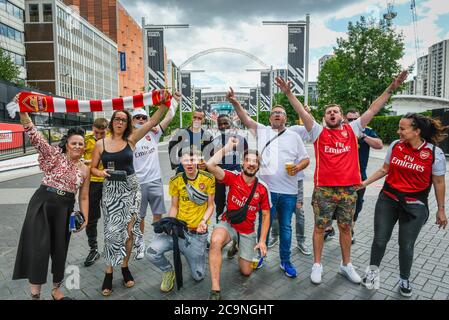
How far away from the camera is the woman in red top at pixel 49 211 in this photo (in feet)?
9.84

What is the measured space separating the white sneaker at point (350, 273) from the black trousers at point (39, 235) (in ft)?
10.9

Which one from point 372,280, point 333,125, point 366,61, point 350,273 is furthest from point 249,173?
point 366,61

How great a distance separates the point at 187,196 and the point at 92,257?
1.73 metres

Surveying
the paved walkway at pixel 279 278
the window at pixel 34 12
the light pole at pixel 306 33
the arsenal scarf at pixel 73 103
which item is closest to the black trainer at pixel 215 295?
the paved walkway at pixel 279 278

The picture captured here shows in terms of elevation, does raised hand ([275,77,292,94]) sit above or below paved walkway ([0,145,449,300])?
above

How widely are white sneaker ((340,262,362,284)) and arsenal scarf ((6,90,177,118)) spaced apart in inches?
118

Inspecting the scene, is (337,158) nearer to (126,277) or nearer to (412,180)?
(412,180)

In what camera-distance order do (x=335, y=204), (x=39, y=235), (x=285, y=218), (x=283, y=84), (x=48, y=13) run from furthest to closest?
(x=48, y=13) → (x=285, y=218) → (x=283, y=84) → (x=335, y=204) → (x=39, y=235)

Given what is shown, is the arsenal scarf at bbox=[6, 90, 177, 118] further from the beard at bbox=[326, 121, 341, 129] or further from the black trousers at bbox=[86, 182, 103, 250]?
the beard at bbox=[326, 121, 341, 129]

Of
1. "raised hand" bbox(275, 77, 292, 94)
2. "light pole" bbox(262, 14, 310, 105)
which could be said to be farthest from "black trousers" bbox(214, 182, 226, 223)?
"light pole" bbox(262, 14, 310, 105)

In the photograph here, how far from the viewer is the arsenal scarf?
117 inches

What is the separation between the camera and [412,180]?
3350mm

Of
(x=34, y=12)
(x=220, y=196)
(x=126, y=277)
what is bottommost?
(x=126, y=277)

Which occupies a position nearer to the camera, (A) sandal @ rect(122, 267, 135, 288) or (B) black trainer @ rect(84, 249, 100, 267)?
(A) sandal @ rect(122, 267, 135, 288)
